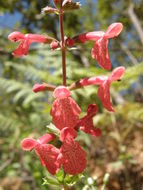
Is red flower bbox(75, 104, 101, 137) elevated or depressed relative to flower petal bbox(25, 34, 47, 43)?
depressed

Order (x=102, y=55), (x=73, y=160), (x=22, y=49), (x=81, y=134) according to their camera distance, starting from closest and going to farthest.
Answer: (x=73, y=160) < (x=102, y=55) < (x=22, y=49) < (x=81, y=134)

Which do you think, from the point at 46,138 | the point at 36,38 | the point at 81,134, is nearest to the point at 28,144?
the point at 46,138

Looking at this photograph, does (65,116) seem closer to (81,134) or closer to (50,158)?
(50,158)

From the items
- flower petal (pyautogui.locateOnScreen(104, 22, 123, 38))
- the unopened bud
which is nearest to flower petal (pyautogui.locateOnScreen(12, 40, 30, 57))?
the unopened bud

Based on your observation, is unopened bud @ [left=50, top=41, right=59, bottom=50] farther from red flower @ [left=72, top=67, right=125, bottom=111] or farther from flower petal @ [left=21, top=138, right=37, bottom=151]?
flower petal @ [left=21, top=138, right=37, bottom=151]

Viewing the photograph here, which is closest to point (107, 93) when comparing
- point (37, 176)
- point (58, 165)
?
point (58, 165)

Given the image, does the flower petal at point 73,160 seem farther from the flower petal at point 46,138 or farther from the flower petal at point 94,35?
the flower petal at point 94,35

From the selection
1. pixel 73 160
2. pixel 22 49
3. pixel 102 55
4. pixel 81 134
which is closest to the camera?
pixel 73 160

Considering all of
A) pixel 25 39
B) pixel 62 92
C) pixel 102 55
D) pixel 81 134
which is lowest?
pixel 81 134
